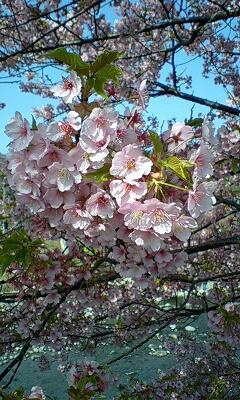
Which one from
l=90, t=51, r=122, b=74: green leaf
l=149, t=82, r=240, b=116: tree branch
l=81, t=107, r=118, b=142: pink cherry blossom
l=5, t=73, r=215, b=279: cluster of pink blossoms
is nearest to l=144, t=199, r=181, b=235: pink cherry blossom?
l=5, t=73, r=215, b=279: cluster of pink blossoms

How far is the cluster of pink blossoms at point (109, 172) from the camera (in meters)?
1.28

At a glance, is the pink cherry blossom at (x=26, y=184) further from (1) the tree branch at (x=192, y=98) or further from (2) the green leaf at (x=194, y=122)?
(1) the tree branch at (x=192, y=98)

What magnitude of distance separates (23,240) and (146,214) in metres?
1.00

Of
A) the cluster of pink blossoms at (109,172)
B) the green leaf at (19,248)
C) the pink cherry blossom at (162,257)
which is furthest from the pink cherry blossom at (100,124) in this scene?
the green leaf at (19,248)

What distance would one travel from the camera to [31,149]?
4.39ft

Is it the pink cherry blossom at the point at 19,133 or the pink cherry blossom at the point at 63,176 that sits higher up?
the pink cherry blossom at the point at 19,133

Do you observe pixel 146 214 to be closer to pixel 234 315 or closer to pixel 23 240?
pixel 23 240

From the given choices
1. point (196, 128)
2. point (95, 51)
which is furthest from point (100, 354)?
point (196, 128)

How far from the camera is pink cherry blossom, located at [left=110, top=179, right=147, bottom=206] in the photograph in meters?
1.27

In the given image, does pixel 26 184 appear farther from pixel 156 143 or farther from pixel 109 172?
pixel 156 143

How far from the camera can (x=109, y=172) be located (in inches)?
51.4

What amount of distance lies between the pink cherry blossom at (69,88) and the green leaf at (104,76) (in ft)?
0.22

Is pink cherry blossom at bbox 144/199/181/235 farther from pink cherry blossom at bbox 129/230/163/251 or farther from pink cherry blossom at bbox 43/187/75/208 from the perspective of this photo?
pink cherry blossom at bbox 43/187/75/208

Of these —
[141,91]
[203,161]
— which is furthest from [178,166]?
[141,91]
